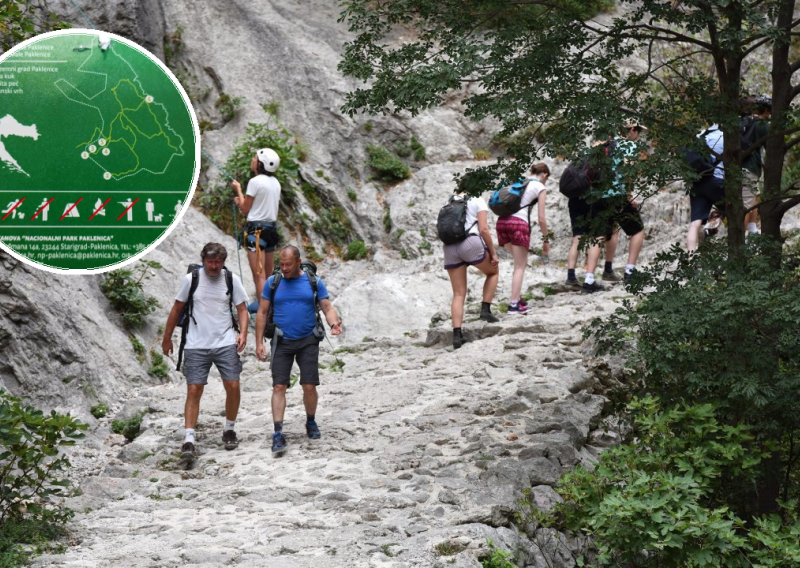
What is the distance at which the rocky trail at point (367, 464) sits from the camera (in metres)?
6.04

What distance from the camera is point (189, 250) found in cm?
1423

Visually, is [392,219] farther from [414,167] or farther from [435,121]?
[435,121]

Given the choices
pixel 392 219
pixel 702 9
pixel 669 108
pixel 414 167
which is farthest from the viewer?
pixel 414 167

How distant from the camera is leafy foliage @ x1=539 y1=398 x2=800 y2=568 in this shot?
19.0 feet

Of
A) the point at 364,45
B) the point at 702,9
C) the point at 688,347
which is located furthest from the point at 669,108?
the point at 364,45

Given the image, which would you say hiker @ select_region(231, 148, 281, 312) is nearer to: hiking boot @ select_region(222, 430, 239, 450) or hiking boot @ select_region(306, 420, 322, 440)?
hiking boot @ select_region(222, 430, 239, 450)

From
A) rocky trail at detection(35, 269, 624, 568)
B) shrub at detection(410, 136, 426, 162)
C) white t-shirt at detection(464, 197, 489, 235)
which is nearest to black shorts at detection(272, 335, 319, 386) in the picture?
rocky trail at detection(35, 269, 624, 568)

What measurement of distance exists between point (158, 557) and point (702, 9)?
547cm

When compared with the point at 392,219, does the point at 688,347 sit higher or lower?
lower

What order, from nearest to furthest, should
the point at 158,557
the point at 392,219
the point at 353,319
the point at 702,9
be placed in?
1. the point at 158,557
2. the point at 702,9
3. the point at 353,319
4. the point at 392,219

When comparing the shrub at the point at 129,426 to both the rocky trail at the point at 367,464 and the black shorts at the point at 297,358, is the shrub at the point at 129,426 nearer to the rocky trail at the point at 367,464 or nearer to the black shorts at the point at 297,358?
the rocky trail at the point at 367,464

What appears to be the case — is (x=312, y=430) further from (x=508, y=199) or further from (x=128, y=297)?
(x=128, y=297)

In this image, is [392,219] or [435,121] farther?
[435,121]

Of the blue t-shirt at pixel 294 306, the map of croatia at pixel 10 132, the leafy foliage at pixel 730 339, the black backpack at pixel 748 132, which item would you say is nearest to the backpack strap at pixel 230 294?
the blue t-shirt at pixel 294 306
